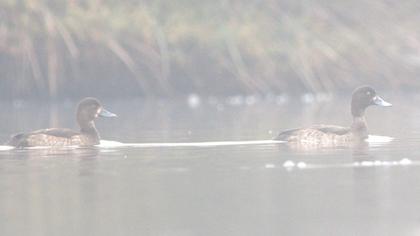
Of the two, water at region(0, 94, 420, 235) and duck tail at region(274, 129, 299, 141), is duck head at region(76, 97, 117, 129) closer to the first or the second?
water at region(0, 94, 420, 235)

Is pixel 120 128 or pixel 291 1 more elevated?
pixel 291 1

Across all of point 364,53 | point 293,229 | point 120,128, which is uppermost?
point 364,53

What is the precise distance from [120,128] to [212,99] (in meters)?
10.9

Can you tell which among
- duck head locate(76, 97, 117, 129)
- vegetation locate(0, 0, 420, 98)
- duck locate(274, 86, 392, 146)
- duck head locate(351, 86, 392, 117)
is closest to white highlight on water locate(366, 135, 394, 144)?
duck locate(274, 86, 392, 146)

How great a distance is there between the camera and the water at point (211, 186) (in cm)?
1139

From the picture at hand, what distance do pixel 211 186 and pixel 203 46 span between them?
2062 centimetres

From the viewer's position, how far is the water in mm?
11391

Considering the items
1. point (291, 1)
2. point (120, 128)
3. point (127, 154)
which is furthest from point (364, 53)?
point (127, 154)

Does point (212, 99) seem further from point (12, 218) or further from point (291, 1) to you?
point (12, 218)

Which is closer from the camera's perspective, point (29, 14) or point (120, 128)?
point (120, 128)

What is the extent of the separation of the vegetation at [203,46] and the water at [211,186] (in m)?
8.99

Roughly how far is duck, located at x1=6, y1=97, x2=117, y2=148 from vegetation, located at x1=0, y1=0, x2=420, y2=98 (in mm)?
10422

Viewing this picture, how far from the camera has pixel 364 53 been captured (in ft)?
114

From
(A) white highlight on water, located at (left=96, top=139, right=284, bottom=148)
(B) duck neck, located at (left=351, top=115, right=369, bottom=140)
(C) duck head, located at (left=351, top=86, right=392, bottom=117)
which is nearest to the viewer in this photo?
(A) white highlight on water, located at (left=96, top=139, right=284, bottom=148)
